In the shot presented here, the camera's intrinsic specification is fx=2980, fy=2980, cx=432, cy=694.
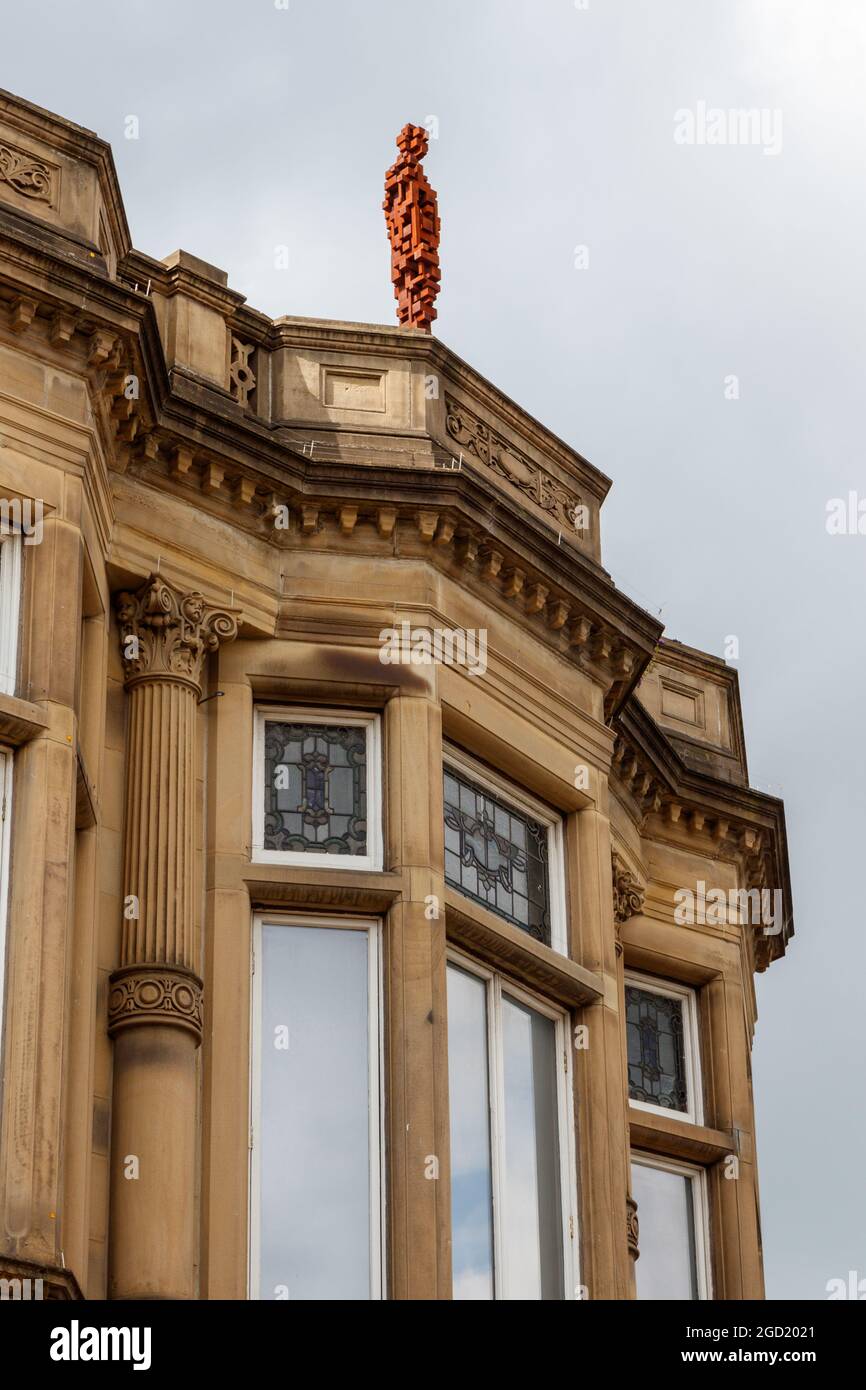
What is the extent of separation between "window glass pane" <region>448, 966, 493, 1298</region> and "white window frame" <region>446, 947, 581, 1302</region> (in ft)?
0.14

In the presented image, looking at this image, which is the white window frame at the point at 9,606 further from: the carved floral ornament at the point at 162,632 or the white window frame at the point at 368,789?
the white window frame at the point at 368,789

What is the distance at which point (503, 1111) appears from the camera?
68.5 feet

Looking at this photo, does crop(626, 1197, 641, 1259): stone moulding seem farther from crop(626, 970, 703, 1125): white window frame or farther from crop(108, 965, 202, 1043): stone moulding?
crop(108, 965, 202, 1043): stone moulding

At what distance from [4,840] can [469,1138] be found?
4503 millimetres

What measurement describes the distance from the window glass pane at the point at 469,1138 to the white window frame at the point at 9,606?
4257 mm

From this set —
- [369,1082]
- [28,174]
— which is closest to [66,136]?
[28,174]

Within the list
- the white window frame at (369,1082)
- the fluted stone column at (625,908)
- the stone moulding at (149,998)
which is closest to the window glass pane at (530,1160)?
the white window frame at (369,1082)

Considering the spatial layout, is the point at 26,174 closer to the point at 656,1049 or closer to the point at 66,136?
the point at 66,136

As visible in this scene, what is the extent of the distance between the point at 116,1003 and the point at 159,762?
5.68 ft

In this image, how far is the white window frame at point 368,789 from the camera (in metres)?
20.5

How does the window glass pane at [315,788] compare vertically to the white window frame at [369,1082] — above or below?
above

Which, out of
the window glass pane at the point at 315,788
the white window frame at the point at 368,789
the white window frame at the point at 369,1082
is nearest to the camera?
the white window frame at the point at 369,1082

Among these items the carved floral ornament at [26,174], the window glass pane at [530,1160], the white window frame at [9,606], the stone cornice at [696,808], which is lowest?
the window glass pane at [530,1160]
